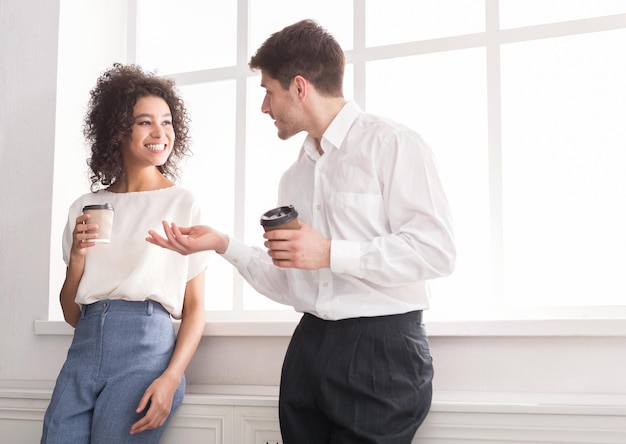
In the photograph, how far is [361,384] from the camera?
1703mm

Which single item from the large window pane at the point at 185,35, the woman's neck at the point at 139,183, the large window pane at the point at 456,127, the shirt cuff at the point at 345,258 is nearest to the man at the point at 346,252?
the shirt cuff at the point at 345,258

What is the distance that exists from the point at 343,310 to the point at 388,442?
1.07 feet

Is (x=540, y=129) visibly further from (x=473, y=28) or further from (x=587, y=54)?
(x=473, y=28)

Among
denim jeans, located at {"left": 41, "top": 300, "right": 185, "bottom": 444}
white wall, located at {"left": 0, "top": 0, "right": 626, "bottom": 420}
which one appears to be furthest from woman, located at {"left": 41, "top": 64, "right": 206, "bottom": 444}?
white wall, located at {"left": 0, "top": 0, "right": 626, "bottom": 420}

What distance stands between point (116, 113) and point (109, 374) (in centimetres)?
84

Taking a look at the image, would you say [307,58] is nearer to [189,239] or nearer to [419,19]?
[189,239]

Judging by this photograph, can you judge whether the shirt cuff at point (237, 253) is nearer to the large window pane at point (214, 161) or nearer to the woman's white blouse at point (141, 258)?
the woman's white blouse at point (141, 258)

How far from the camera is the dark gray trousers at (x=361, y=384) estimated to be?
5.55 ft

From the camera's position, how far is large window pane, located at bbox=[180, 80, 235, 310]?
9.30 ft

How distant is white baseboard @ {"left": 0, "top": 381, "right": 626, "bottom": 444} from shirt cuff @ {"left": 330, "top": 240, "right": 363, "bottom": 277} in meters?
0.45

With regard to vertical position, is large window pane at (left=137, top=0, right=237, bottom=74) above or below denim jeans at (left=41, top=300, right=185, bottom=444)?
above

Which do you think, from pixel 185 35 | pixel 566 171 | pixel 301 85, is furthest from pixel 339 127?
pixel 185 35

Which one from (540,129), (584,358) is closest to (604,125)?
(540,129)

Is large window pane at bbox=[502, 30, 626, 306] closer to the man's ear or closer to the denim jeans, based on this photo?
the man's ear
